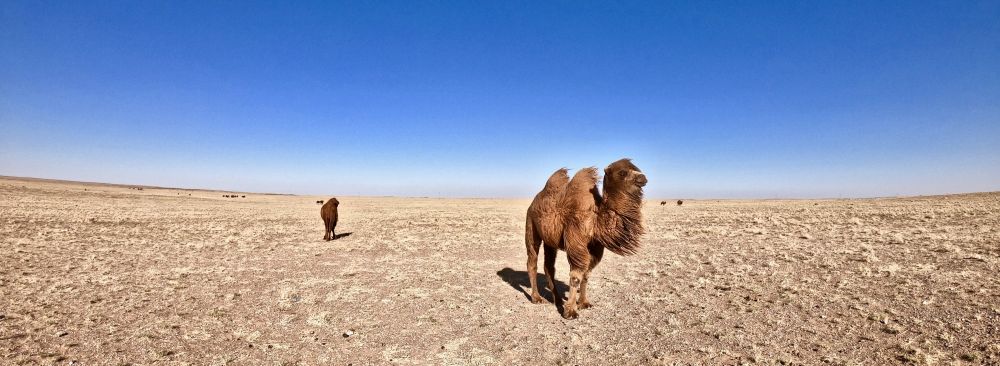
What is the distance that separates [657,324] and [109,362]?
7435 mm

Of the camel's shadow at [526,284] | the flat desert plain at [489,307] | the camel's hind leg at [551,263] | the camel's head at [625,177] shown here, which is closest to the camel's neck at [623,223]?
the camel's head at [625,177]

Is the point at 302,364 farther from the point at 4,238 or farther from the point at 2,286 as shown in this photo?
the point at 4,238

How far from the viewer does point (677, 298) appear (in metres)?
7.94

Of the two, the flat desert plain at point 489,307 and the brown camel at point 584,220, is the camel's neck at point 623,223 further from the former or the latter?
the flat desert plain at point 489,307

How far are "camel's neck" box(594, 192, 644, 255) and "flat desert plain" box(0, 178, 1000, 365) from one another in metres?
1.34

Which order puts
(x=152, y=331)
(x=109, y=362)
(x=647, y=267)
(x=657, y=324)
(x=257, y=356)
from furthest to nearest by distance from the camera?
(x=647, y=267), (x=657, y=324), (x=152, y=331), (x=257, y=356), (x=109, y=362)

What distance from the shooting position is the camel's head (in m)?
5.71

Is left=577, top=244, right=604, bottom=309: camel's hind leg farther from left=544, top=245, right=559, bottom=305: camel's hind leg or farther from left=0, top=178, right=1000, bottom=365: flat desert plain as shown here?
left=544, top=245, right=559, bottom=305: camel's hind leg

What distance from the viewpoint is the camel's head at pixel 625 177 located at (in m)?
5.71

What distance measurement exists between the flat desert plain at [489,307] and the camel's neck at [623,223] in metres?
1.34

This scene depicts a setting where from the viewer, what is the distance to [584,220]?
641 cm

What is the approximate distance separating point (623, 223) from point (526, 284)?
4385mm

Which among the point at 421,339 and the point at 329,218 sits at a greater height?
the point at 329,218

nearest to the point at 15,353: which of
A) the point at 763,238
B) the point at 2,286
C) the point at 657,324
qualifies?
the point at 2,286
